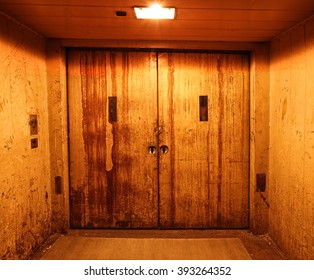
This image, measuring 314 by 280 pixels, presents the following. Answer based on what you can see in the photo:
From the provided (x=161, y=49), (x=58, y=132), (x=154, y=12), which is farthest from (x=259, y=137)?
(x=58, y=132)

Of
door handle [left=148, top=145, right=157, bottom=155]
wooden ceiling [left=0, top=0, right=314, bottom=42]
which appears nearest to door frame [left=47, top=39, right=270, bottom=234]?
wooden ceiling [left=0, top=0, right=314, bottom=42]

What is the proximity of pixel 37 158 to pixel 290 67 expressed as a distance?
2693 millimetres

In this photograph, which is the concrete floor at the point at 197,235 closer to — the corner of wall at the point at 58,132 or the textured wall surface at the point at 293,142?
the textured wall surface at the point at 293,142

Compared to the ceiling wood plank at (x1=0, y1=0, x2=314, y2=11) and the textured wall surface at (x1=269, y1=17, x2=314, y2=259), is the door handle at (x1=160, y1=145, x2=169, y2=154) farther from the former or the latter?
the ceiling wood plank at (x1=0, y1=0, x2=314, y2=11)

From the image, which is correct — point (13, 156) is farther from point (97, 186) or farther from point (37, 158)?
point (97, 186)

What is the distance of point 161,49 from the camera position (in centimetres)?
351

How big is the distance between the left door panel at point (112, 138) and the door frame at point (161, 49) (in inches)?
5.5

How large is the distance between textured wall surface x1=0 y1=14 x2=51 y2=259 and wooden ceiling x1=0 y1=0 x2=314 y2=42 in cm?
23

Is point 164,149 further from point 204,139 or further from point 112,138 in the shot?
point 112,138

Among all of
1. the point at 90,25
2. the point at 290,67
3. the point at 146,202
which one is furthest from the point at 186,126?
the point at 90,25

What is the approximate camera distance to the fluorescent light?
94.4 inches

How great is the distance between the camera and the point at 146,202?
3.65 m

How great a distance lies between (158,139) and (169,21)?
1.38 m

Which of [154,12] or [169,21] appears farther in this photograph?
[169,21]
